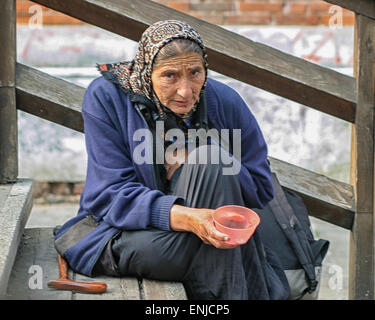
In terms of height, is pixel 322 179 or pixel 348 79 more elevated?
pixel 348 79

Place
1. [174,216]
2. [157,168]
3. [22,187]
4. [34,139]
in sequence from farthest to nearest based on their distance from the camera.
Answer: [34,139], [22,187], [157,168], [174,216]

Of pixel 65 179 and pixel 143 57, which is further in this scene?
pixel 65 179

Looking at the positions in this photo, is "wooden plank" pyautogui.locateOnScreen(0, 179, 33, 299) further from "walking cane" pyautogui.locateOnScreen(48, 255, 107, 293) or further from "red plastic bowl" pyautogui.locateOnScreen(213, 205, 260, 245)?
"red plastic bowl" pyautogui.locateOnScreen(213, 205, 260, 245)

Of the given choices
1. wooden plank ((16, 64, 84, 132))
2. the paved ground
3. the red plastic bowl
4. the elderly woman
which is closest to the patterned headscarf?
the elderly woman

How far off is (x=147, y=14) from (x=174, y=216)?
969mm

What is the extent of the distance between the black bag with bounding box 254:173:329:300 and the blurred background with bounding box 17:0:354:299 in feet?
9.54

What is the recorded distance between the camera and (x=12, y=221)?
105 inches

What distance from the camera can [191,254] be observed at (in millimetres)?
2457

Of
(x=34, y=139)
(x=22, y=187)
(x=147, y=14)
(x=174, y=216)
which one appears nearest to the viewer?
(x=174, y=216)

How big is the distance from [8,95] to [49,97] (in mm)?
183

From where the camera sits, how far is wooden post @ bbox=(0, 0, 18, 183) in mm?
3061

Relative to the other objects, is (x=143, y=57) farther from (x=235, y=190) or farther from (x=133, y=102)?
(x=235, y=190)

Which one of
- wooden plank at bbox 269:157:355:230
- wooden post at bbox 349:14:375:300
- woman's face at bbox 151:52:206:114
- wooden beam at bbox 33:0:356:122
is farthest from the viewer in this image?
wooden plank at bbox 269:157:355:230

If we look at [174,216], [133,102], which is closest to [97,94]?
[133,102]
